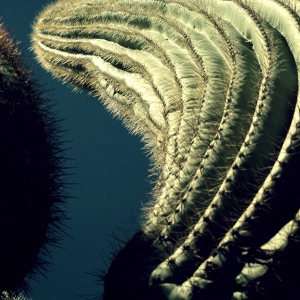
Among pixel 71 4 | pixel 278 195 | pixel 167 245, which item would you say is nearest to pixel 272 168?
pixel 278 195

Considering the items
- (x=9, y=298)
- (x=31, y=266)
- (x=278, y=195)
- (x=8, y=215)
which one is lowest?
(x=9, y=298)

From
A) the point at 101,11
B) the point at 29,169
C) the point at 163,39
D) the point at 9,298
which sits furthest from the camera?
the point at 101,11

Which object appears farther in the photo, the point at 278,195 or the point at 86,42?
the point at 86,42

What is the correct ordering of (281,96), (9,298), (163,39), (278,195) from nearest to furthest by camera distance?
(278,195) < (281,96) < (9,298) < (163,39)

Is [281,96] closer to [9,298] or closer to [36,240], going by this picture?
[36,240]
